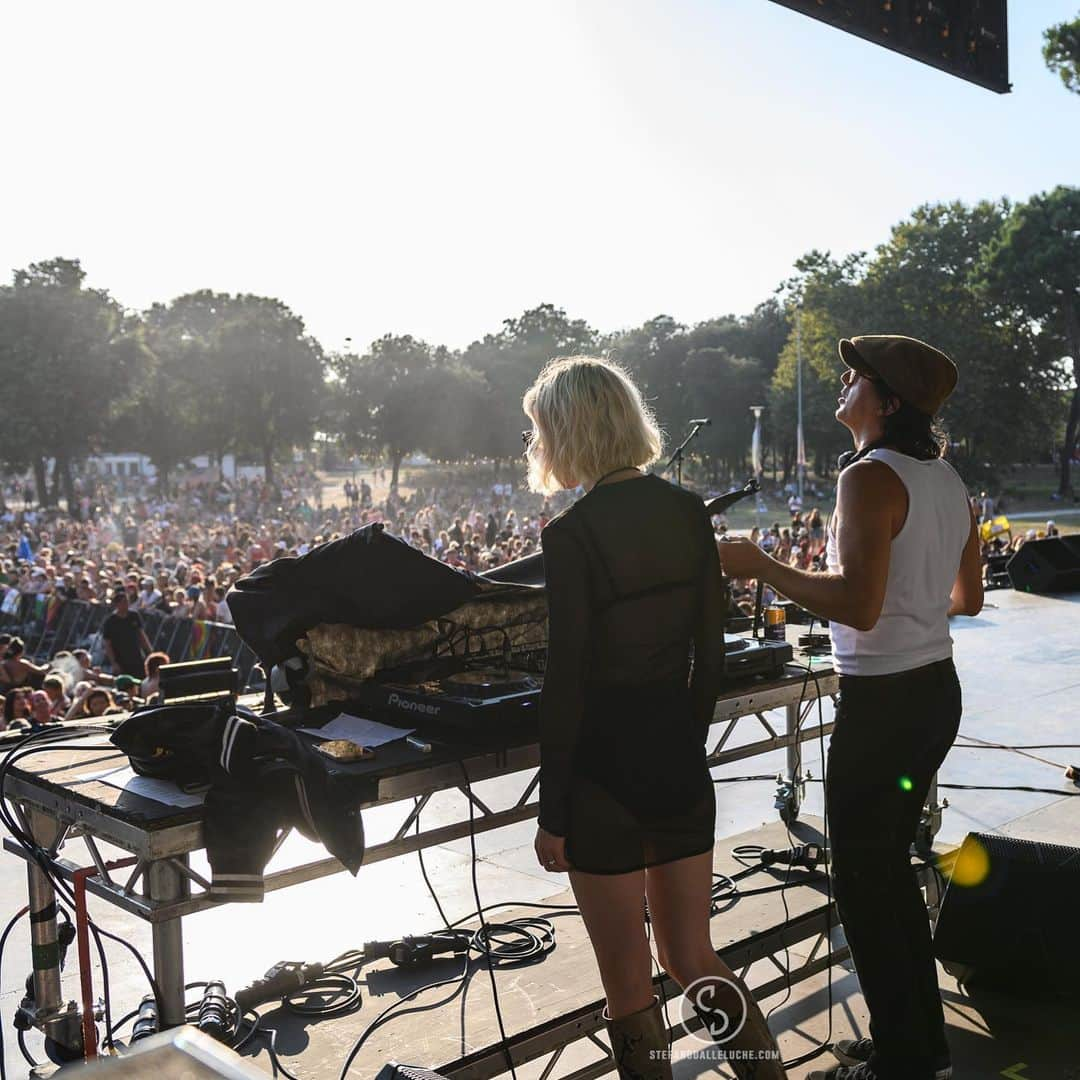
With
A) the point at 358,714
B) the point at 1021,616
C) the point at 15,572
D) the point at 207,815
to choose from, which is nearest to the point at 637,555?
the point at 207,815

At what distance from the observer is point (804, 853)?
4.11m

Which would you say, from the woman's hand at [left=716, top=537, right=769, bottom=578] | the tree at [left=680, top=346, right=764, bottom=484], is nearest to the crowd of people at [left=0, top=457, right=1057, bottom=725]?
the woman's hand at [left=716, top=537, right=769, bottom=578]

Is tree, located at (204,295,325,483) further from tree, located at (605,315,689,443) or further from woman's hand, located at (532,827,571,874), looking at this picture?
woman's hand, located at (532,827,571,874)

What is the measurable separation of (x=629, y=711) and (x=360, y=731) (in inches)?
36.0

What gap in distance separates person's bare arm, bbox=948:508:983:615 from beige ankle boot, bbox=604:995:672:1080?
3.96 ft

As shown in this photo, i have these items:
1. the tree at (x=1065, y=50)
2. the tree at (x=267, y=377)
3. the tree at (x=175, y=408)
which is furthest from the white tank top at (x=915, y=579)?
the tree at (x=267, y=377)

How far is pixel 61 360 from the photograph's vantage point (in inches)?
1527

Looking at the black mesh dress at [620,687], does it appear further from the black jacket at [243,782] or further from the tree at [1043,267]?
the tree at [1043,267]

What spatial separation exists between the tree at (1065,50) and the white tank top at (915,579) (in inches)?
618

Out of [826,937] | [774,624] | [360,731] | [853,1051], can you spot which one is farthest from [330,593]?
[826,937]

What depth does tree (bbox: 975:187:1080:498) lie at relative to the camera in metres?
40.3

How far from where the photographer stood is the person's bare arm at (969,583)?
2.70 m

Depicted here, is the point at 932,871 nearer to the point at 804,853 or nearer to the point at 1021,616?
the point at 804,853

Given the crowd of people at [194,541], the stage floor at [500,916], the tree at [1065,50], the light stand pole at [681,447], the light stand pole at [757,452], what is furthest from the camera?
the light stand pole at [757,452]
